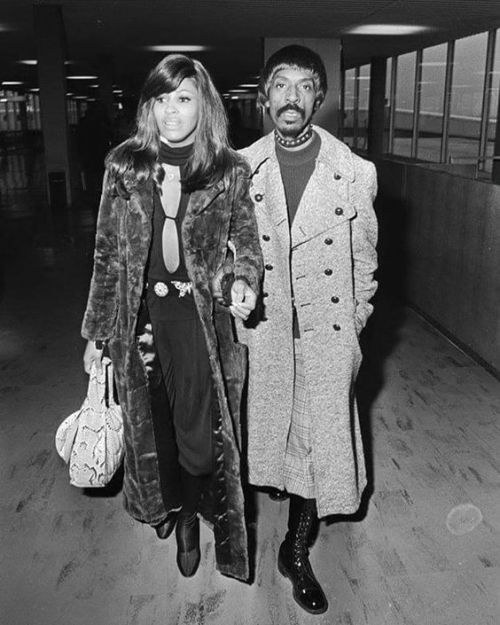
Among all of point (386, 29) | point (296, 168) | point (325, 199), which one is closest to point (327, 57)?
point (386, 29)

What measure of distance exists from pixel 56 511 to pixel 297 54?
2.02m

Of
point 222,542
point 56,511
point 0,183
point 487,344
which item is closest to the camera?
point 222,542

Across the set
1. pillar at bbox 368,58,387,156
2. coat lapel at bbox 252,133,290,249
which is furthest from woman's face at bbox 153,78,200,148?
pillar at bbox 368,58,387,156

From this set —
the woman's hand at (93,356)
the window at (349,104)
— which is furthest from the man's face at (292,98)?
the window at (349,104)

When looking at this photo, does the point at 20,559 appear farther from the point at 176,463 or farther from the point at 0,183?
the point at 0,183

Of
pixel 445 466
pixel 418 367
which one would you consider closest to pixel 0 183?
pixel 418 367

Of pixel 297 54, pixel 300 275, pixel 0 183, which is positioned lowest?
pixel 0 183

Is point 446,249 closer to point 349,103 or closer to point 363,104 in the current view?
point 363,104

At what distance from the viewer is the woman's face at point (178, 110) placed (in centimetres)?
211

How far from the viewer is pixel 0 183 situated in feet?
59.0

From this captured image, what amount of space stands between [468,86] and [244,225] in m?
13.0

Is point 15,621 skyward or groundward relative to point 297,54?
groundward

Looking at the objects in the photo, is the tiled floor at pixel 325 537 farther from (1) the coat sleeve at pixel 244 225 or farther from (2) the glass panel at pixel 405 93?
(2) the glass panel at pixel 405 93

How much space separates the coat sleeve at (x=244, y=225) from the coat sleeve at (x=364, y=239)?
0.33 meters
